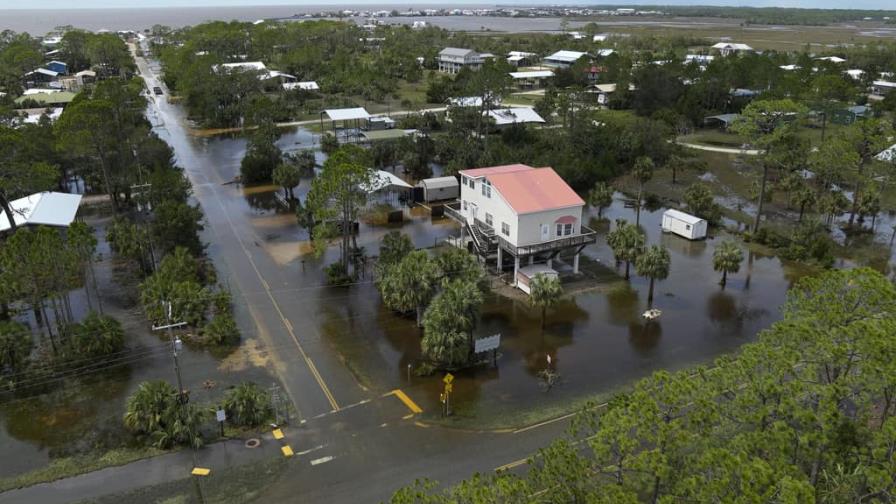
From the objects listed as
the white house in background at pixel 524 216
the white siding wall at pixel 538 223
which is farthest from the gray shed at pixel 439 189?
the white siding wall at pixel 538 223

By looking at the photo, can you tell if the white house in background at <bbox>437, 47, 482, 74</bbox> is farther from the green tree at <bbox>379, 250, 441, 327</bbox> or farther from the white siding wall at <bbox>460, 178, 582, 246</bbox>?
the green tree at <bbox>379, 250, 441, 327</bbox>

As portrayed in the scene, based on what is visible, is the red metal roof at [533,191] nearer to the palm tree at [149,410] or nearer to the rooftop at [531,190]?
the rooftop at [531,190]

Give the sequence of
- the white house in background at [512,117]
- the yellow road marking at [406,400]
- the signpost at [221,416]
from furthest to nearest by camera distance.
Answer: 1. the white house in background at [512,117]
2. the yellow road marking at [406,400]
3. the signpost at [221,416]

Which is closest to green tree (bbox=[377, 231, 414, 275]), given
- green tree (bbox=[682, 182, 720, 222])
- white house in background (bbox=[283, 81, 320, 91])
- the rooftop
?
the rooftop

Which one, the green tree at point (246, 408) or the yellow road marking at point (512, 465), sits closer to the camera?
the yellow road marking at point (512, 465)

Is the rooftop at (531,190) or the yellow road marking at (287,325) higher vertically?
the rooftop at (531,190)

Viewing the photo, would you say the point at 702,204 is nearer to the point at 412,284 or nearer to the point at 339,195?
the point at 412,284

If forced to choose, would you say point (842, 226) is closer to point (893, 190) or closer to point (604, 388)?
point (893, 190)

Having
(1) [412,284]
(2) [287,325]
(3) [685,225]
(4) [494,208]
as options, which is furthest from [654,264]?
(2) [287,325]
